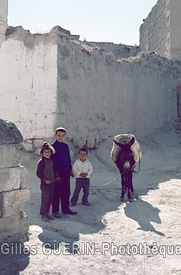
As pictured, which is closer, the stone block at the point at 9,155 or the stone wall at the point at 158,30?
the stone block at the point at 9,155

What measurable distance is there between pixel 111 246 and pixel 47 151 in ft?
5.18

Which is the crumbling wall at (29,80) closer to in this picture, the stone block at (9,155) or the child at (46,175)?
the child at (46,175)

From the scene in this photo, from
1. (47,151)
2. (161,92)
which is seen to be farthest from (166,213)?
(161,92)

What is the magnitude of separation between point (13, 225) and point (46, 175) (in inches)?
41.4

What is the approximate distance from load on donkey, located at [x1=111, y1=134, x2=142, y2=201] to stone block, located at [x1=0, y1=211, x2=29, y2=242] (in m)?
2.53

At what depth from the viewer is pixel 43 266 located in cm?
278

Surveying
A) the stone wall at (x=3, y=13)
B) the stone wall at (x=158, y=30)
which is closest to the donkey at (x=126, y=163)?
the stone wall at (x=3, y=13)

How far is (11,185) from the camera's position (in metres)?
3.32

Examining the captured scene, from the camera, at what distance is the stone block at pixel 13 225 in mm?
3193

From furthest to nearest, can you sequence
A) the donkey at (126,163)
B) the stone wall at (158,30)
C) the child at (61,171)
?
1. the stone wall at (158,30)
2. the donkey at (126,163)
3. the child at (61,171)

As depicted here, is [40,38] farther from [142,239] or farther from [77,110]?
[142,239]

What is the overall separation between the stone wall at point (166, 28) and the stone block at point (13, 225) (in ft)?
43.8

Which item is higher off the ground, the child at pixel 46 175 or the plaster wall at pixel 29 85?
the plaster wall at pixel 29 85

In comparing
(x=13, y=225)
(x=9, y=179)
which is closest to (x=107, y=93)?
(x=9, y=179)
